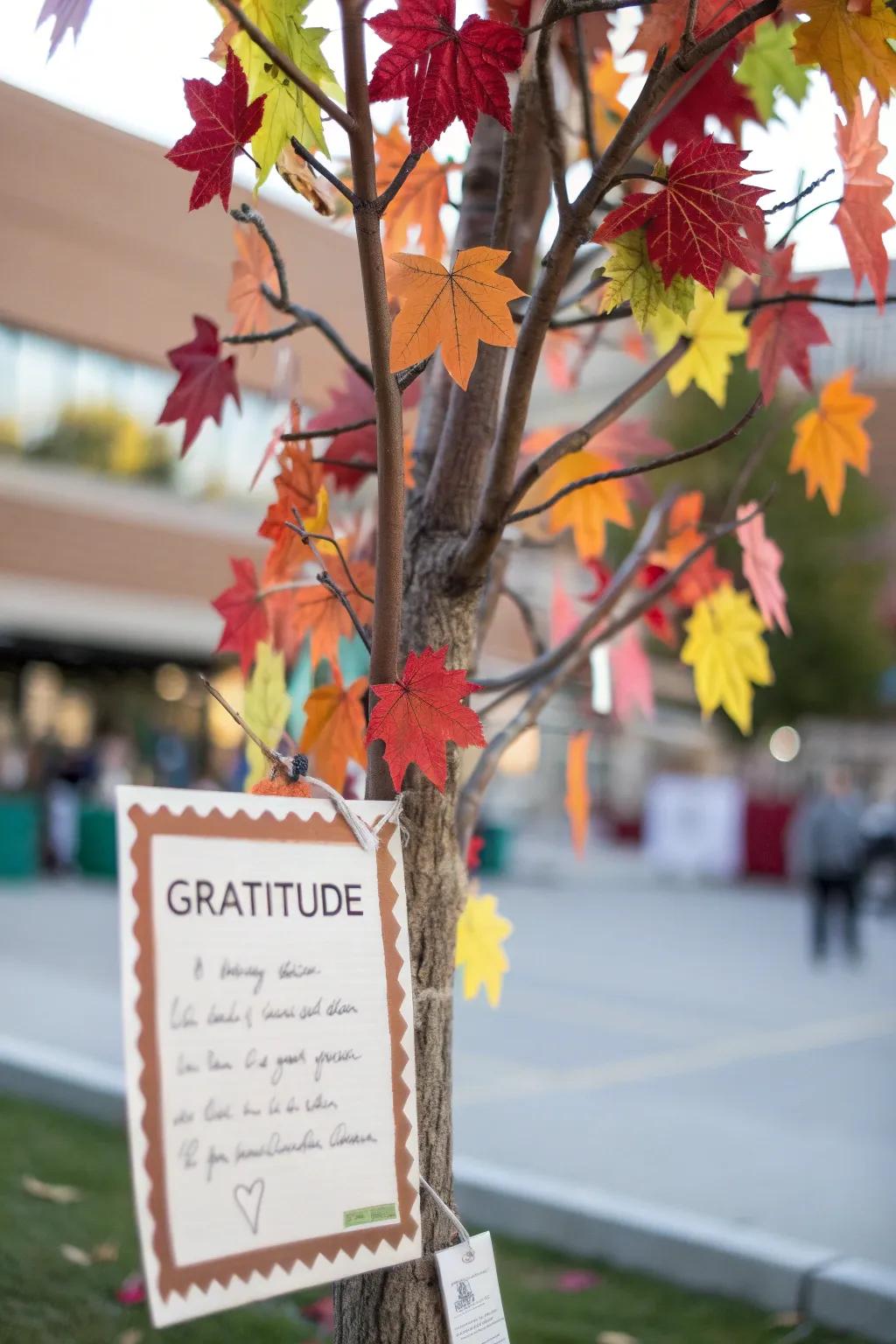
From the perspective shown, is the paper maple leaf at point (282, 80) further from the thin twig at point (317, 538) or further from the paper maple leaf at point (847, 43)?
the paper maple leaf at point (847, 43)

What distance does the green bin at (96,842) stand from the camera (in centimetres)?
1568

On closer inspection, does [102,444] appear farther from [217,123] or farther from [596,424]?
[217,123]

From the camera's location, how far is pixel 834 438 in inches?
83.3

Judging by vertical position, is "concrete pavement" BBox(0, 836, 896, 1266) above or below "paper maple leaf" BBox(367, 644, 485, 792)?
below

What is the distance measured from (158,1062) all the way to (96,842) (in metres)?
15.3

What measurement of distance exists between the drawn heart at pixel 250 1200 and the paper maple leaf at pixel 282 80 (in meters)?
0.96

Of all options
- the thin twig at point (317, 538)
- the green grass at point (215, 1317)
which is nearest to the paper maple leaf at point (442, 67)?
the thin twig at point (317, 538)

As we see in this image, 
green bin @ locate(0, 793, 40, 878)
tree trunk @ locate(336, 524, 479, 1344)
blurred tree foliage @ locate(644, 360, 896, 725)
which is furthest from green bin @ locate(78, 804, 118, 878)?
tree trunk @ locate(336, 524, 479, 1344)

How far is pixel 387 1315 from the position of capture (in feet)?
5.26

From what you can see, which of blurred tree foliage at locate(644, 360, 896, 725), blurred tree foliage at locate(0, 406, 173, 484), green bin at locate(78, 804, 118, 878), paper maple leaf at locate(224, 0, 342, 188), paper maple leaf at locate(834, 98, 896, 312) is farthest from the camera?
blurred tree foliage at locate(644, 360, 896, 725)

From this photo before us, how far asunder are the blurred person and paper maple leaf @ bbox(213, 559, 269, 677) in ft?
33.1

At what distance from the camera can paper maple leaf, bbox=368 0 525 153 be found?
1277 mm

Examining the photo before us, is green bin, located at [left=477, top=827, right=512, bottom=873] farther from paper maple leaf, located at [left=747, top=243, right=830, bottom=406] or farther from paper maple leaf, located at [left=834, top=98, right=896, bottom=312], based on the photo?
paper maple leaf, located at [left=834, top=98, right=896, bottom=312]

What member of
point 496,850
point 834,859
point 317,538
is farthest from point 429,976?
point 496,850
